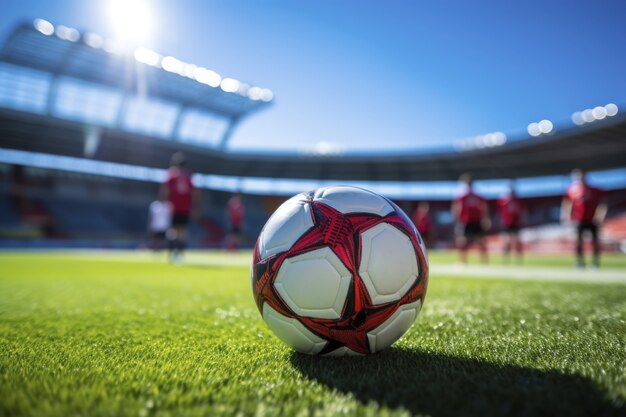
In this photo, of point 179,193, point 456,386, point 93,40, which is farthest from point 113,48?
point 456,386

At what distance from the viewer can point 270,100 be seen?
30219 millimetres

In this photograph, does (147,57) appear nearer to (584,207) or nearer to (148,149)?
(148,149)

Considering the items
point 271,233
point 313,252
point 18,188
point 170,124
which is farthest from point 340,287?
point 18,188

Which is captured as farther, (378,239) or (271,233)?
(271,233)

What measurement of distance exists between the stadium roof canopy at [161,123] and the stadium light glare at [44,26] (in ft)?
0.18

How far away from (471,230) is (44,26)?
24.0 metres

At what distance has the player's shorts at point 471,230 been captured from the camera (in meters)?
9.23

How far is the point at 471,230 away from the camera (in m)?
9.29

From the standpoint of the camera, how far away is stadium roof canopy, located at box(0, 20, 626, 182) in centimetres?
2442

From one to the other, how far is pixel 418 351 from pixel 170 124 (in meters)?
33.3

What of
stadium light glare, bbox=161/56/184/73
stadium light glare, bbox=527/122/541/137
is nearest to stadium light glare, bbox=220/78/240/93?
stadium light glare, bbox=161/56/184/73

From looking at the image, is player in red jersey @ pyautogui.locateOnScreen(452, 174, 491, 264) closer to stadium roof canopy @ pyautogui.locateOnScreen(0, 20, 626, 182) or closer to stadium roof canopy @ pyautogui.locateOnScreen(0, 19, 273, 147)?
stadium roof canopy @ pyautogui.locateOnScreen(0, 20, 626, 182)

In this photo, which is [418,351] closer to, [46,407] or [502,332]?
[502,332]

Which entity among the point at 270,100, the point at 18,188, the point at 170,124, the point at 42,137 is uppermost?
the point at 270,100
